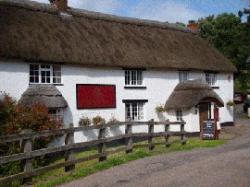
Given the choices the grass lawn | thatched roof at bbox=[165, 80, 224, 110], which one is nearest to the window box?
thatched roof at bbox=[165, 80, 224, 110]

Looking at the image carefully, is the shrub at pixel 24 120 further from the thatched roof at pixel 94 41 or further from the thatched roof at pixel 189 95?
the thatched roof at pixel 189 95

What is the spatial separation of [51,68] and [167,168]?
11.5m

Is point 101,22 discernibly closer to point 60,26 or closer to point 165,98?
point 60,26

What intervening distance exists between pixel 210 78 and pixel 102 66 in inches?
442

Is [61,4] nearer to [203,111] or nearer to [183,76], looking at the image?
[183,76]

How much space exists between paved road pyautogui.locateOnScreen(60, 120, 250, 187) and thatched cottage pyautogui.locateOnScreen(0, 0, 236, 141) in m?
8.55

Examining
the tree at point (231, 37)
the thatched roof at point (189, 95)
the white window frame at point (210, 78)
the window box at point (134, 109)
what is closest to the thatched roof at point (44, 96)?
the window box at point (134, 109)

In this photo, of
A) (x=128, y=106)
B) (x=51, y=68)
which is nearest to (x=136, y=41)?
(x=128, y=106)

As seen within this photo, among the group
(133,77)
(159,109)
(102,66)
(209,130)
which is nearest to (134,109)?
(159,109)

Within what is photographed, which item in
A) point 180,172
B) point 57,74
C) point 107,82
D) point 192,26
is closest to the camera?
point 180,172

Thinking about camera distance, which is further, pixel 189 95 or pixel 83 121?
pixel 189 95

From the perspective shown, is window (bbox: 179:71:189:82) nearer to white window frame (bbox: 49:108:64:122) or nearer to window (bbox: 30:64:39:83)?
white window frame (bbox: 49:108:64:122)

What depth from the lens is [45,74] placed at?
24531mm

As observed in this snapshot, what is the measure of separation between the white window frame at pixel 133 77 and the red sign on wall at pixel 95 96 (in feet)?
5.11
